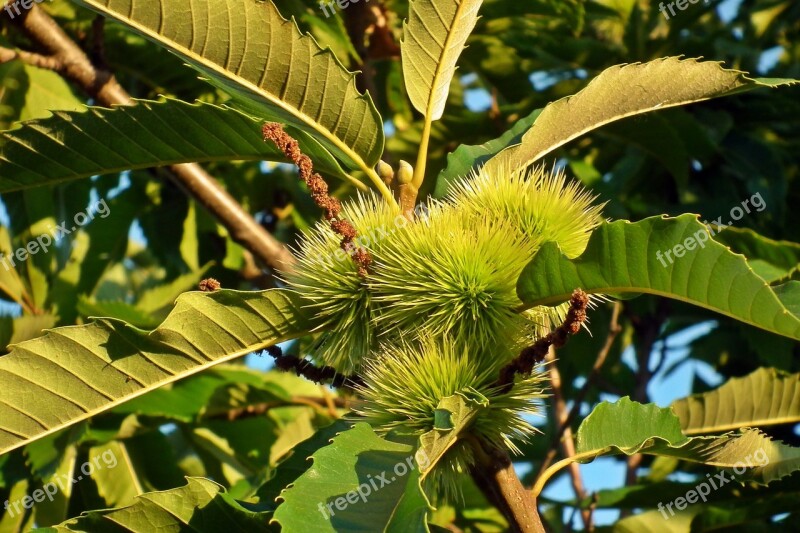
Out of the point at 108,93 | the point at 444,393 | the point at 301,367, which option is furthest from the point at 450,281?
the point at 108,93

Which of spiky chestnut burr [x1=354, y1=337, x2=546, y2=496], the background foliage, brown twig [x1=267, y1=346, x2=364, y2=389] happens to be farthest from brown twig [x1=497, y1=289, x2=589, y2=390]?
the background foliage

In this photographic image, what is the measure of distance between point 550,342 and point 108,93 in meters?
1.85

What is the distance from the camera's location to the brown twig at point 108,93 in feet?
8.68

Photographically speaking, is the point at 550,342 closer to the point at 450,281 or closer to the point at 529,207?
the point at 450,281

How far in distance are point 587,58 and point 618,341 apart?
120 cm

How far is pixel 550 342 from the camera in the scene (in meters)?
1.34

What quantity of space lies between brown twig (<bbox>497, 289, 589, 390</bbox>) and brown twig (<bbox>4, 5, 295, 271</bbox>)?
4.15 feet

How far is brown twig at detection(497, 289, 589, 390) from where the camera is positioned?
4.24 ft

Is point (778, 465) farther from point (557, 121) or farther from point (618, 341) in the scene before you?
point (618, 341)

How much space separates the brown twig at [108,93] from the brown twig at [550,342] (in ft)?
4.15

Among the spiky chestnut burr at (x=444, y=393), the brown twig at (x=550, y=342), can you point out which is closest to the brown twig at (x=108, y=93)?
the spiky chestnut burr at (x=444, y=393)

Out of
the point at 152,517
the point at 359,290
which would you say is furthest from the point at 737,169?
the point at 152,517

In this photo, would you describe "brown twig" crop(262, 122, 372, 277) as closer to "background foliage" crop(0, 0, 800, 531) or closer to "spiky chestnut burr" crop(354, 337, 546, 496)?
"spiky chestnut burr" crop(354, 337, 546, 496)

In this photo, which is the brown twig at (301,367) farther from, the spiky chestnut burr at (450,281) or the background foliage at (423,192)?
the background foliage at (423,192)
